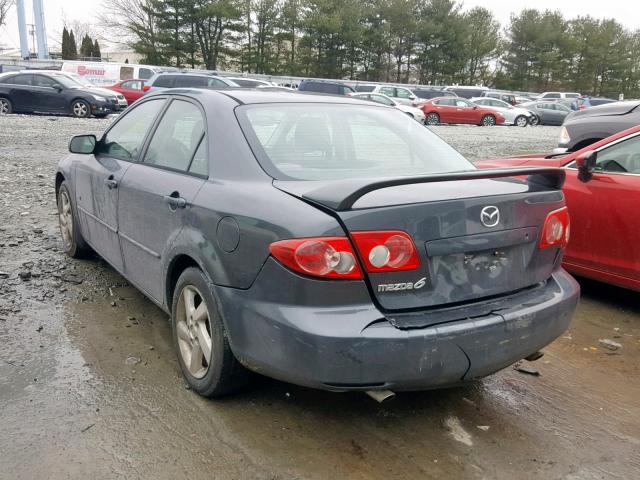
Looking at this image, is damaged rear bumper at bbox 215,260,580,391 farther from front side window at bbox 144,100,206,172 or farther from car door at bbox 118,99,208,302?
front side window at bbox 144,100,206,172

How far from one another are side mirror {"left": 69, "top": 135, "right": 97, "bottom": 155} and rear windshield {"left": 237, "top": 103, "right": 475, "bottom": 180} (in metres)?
1.73

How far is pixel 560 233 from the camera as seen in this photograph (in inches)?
117

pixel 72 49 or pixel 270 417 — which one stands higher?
pixel 72 49

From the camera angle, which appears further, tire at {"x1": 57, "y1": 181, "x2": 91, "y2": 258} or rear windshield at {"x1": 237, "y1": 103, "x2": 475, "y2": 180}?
tire at {"x1": 57, "y1": 181, "x2": 91, "y2": 258}

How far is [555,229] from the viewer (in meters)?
2.93

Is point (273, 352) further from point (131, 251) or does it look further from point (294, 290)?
point (131, 251)

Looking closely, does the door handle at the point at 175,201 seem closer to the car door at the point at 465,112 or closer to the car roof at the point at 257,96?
the car roof at the point at 257,96

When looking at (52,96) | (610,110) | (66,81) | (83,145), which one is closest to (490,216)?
(83,145)

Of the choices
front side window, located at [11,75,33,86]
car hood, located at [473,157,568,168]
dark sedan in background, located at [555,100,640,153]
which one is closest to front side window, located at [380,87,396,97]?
front side window, located at [11,75,33,86]

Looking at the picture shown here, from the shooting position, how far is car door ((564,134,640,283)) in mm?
4293

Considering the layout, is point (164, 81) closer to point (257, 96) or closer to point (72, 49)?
point (257, 96)

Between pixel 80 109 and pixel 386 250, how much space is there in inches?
777

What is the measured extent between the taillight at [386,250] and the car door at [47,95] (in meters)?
19.9

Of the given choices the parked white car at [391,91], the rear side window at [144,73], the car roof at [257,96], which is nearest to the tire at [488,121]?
the parked white car at [391,91]
